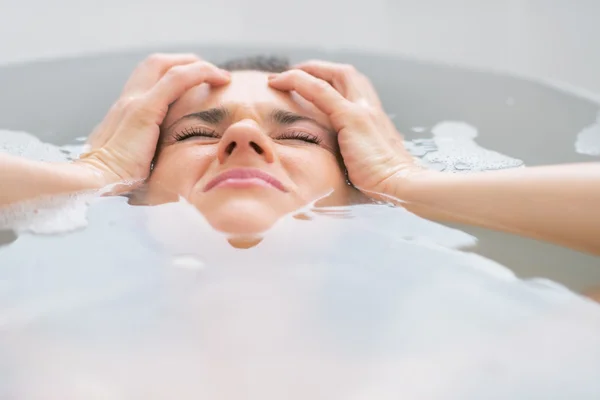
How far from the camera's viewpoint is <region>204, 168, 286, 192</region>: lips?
0.85 metres

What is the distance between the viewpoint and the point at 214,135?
0.99 meters

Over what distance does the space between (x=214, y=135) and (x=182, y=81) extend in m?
0.13

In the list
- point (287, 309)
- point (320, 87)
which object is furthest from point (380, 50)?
point (287, 309)

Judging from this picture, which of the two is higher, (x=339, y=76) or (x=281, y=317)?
(x=339, y=76)

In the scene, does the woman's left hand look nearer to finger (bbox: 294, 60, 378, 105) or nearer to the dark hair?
finger (bbox: 294, 60, 378, 105)

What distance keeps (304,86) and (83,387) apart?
56cm

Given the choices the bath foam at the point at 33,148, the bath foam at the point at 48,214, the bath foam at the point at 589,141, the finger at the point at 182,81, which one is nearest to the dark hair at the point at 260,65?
the finger at the point at 182,81

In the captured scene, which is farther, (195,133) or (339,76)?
(339,76)

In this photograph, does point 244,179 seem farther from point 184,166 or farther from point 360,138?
point 360,138

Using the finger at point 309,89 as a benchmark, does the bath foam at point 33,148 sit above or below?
below

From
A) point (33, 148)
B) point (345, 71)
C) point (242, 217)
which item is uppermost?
point (345, 71)

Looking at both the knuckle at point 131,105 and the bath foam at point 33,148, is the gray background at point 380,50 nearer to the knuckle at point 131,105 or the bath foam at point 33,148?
the bath foam at point 33,148

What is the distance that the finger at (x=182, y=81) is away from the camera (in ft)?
3.46

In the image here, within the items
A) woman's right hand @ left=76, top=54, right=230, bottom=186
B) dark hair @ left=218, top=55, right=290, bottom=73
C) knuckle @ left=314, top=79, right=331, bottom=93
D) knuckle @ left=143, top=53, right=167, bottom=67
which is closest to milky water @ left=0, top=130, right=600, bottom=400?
woman's right hand @ left=76, top=54, right=230, bottom=186
